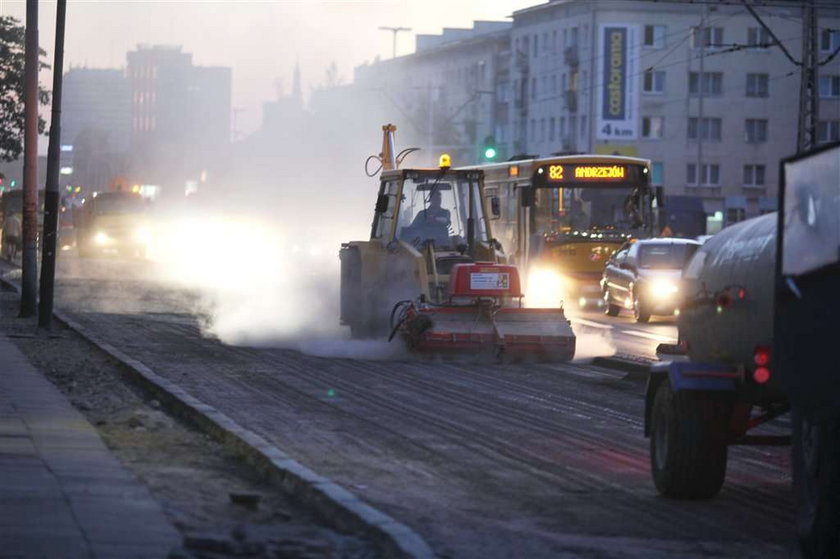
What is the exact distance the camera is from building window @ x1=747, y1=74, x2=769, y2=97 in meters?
101

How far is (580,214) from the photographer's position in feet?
123

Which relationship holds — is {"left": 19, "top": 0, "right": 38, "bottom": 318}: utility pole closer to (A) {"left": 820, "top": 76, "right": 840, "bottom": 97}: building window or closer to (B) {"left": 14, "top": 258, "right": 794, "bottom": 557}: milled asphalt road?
(B) {"left": 14, "top": 258, "right": 794, "bottom": 557}: milled asphalt road

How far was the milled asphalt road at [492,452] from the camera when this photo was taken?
9.60 m

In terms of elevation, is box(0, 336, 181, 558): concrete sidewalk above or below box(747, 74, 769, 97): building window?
below

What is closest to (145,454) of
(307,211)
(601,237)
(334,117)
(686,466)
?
(686,466)

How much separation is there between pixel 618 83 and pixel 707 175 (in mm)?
8317

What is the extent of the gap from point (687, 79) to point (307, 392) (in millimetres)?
85290

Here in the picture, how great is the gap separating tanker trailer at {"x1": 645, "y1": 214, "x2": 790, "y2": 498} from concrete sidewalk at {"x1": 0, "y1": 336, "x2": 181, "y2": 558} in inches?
129

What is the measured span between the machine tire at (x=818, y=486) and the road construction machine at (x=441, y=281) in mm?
12652

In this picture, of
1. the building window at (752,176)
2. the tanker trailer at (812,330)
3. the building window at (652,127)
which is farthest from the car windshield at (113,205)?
the tanker trailer at (812,330)

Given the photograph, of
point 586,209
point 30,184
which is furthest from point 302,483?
point 586,209

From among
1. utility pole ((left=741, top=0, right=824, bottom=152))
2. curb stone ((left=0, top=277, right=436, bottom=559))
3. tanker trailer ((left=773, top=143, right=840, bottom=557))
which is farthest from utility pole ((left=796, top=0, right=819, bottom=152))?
tanker trailer ((left=773, top=143, right=840, bottom=557))

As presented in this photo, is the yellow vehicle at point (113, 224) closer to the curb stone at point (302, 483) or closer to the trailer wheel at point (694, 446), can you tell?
the curb stone at point (302, 483)

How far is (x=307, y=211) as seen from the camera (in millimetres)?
86125
